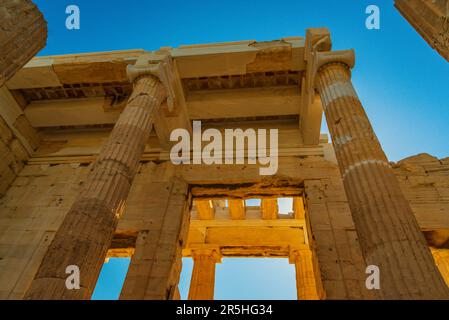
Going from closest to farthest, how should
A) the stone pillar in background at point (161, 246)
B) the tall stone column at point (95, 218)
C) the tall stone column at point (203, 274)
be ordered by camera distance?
the tall stone column at point (95, 218)
the stone pillar in background at point (161, 246)
the tall stone column at point (203, 274)

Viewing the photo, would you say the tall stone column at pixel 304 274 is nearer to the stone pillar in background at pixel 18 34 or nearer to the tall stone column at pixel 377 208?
the tall stone column at pixel 377 208

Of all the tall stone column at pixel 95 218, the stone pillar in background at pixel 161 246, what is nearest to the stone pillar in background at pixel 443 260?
the stone pillar in background at pixel 161 246

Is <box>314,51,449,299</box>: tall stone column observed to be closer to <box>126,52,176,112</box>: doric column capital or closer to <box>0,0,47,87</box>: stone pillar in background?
<box>126,52,176,112</box>: doric column capital

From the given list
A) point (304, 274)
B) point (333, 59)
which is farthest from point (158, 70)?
point (304, 274)

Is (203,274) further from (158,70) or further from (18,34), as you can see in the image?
(18,34)

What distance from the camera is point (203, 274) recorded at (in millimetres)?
13633

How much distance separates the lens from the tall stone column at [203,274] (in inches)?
505

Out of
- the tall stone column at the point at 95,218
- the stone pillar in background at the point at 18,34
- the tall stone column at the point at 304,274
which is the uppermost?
the stone pillar in background at the point at 18,34

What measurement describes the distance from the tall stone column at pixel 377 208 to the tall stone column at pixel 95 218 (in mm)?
4756

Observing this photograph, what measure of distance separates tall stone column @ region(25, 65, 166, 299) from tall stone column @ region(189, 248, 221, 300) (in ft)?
25.1

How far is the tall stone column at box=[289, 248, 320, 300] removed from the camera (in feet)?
39.1

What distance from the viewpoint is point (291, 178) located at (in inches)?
417

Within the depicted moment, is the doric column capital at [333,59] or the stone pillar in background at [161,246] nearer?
the stone pillar in background at [161,246]

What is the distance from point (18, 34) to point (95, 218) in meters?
5.93
